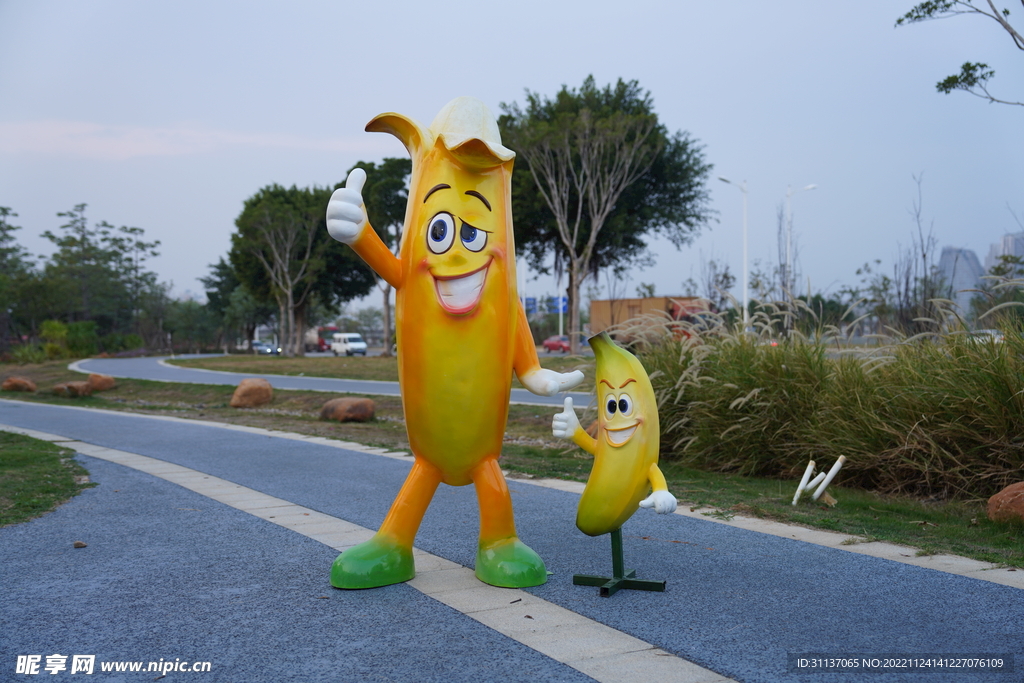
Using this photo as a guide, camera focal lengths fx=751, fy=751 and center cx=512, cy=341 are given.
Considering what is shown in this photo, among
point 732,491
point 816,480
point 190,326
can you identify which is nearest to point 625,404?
point 816,480

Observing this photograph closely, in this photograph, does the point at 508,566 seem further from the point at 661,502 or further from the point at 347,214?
the point at 347,214

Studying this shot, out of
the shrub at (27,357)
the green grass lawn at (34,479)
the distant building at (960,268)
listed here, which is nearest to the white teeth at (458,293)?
the green grass lawn at (34,479)

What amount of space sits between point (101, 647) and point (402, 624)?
1277 millimetres

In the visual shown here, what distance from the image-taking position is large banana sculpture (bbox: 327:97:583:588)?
12.9 feet

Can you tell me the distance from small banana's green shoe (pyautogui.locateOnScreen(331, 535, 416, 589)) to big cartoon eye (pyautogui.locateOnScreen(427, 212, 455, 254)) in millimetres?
1621

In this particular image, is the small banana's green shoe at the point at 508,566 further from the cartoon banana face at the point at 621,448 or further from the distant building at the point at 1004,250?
the distant building at the point at 1004,250

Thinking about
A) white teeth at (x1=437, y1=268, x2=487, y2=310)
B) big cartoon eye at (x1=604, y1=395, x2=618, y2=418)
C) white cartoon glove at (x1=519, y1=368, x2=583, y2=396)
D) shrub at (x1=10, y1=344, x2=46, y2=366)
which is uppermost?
white teeth at (x1=437, y1=268, x2=487, y2=310)

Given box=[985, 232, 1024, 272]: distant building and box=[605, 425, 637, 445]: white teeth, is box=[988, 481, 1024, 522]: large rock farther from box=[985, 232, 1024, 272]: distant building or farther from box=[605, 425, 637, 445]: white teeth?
box=[985, 232, 1024, 272]: distant building

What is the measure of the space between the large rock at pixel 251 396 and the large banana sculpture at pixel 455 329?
40.7 ft

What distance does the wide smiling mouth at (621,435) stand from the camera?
3.78m

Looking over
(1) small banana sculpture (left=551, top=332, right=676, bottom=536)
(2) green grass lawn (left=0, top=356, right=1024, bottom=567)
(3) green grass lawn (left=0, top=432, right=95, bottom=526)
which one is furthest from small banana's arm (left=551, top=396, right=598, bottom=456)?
(3) green grass lawn (left=0, top=432, right=95, bottom=526)

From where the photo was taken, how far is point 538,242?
96.4ft

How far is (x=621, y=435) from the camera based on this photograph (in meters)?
3.80

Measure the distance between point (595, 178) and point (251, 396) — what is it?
1372 cm
